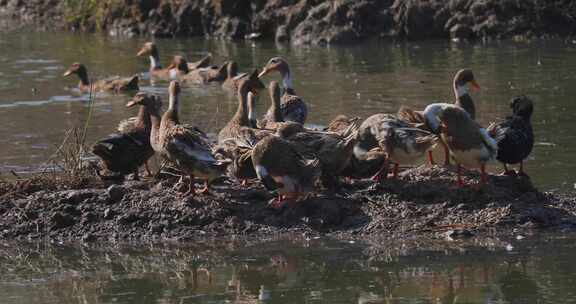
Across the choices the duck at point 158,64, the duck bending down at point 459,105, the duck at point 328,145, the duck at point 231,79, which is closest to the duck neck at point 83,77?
the duck at point 158,64

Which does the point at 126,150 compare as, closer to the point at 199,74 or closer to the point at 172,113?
the point at 172,113

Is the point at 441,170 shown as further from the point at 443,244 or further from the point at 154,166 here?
the point at 154,166

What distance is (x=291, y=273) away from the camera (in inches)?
366

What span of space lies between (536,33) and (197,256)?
1806cm

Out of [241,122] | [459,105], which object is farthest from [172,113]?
[459,105]

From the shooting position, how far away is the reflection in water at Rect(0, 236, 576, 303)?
8648 mm

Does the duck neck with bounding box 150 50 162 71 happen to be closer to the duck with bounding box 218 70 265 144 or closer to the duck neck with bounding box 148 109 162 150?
the duck with bounding box 218 70 265 144

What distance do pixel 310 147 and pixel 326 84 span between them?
10.5 meters

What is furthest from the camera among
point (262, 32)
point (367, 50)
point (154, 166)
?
point (262, 32)

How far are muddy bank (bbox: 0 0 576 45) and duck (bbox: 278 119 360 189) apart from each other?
53.3 ft

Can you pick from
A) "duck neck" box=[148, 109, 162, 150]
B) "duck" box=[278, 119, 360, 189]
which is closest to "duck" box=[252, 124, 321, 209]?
"duck" box=[278, 119, 360, 189]

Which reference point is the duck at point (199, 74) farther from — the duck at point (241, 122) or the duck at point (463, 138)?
the duck at point (463, 138)

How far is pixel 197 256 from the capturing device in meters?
9.91

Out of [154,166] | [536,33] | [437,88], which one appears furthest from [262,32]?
[154,166]
